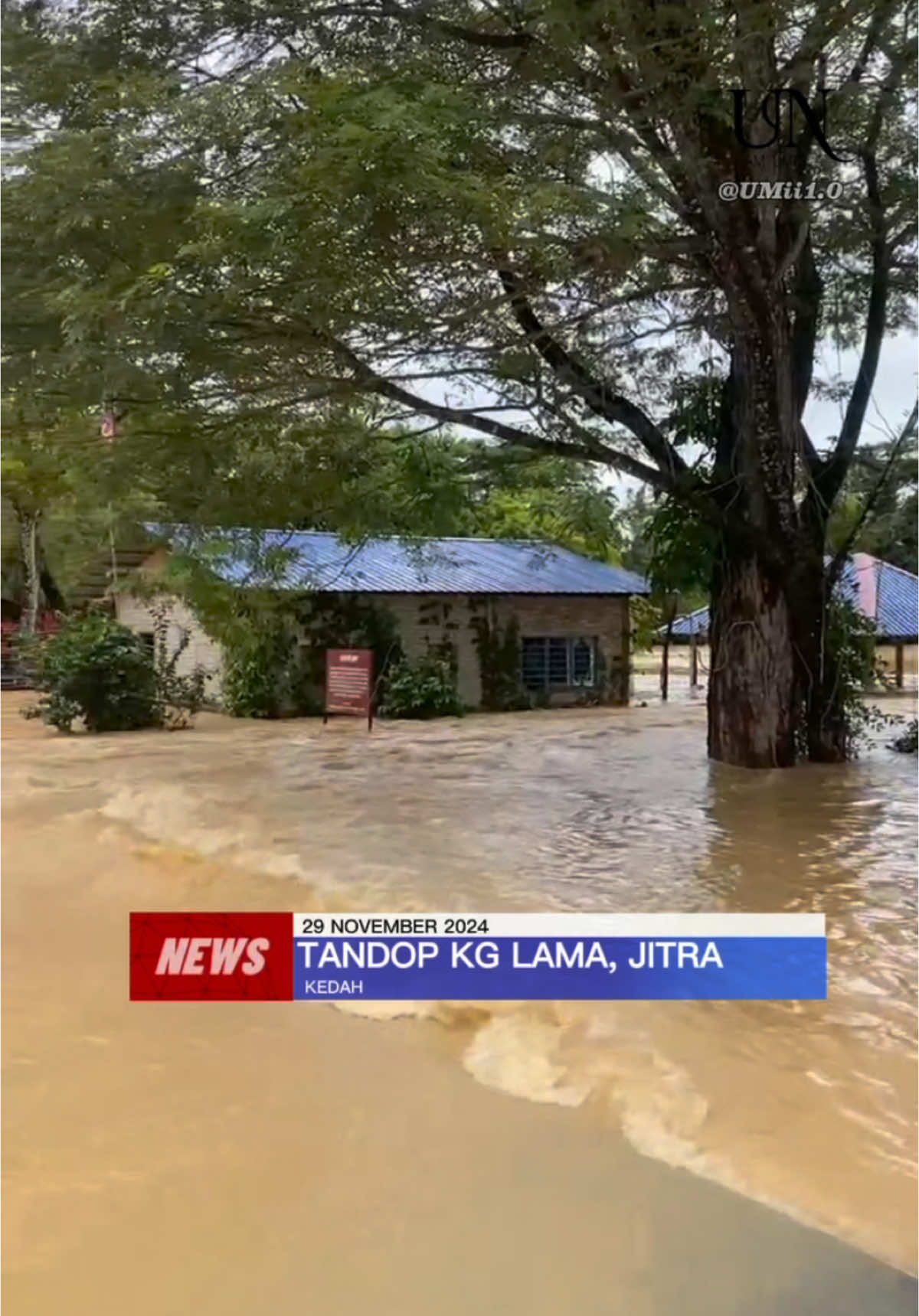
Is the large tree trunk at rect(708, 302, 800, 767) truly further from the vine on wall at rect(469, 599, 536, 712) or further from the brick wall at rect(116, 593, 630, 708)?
the vine on wall at rect(469, 599, 536, 712)

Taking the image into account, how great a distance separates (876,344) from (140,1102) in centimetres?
170

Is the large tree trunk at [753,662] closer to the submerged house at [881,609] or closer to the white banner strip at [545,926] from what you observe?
the submerged house at [881,609]

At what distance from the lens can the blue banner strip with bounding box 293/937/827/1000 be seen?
1365 millimetres

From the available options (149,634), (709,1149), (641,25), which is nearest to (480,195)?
(641,25)

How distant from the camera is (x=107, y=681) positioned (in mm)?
2008

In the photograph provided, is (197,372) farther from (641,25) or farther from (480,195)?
(641,25)

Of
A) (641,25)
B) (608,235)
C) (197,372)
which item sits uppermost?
(641,25)

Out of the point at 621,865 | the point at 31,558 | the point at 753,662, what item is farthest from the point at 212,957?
the point at 753,662

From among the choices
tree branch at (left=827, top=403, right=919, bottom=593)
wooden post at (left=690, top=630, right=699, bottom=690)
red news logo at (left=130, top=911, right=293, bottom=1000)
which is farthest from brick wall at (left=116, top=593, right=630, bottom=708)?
red news logo at (left=130, top=911, right=293, bottom=1000)

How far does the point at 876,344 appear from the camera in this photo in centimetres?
187

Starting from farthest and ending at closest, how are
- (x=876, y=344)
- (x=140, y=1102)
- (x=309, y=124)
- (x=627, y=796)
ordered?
(x=627, y=796) → (x=876, y=344) → (x=309, y=124) → (x=140, y=1102)
